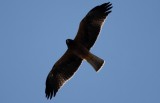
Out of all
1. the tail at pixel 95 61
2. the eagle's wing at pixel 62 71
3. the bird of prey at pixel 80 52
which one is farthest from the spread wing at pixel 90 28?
the eagle's wing at pixel 62 71

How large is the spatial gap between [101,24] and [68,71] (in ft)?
5.58

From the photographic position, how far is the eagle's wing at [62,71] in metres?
6.38

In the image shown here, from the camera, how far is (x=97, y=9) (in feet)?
21.4

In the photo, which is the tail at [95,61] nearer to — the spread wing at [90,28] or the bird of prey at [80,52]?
the bird of prey at [80,52]

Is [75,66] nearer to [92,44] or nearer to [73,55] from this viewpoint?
[73,55]

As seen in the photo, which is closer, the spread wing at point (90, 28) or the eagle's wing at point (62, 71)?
the spread wing at point (90, 28)

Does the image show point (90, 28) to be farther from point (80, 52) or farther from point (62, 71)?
point (62, 71)

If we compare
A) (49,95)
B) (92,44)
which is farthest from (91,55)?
(49,95)

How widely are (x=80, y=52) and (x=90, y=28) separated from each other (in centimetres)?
77

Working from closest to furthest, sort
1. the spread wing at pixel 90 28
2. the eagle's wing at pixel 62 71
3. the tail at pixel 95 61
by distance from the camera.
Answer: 1. the tail at pixel 95 61
2. the spread wing at pixel 90 28
3. the eagle's wing at pixel 62 71

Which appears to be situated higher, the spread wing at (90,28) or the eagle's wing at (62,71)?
the spread wing at (90,28)

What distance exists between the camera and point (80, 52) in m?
6.21

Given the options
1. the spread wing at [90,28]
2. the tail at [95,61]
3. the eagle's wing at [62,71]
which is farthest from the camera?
the eagle's wing at [62,71]

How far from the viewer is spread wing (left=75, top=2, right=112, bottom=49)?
623 centimetres
